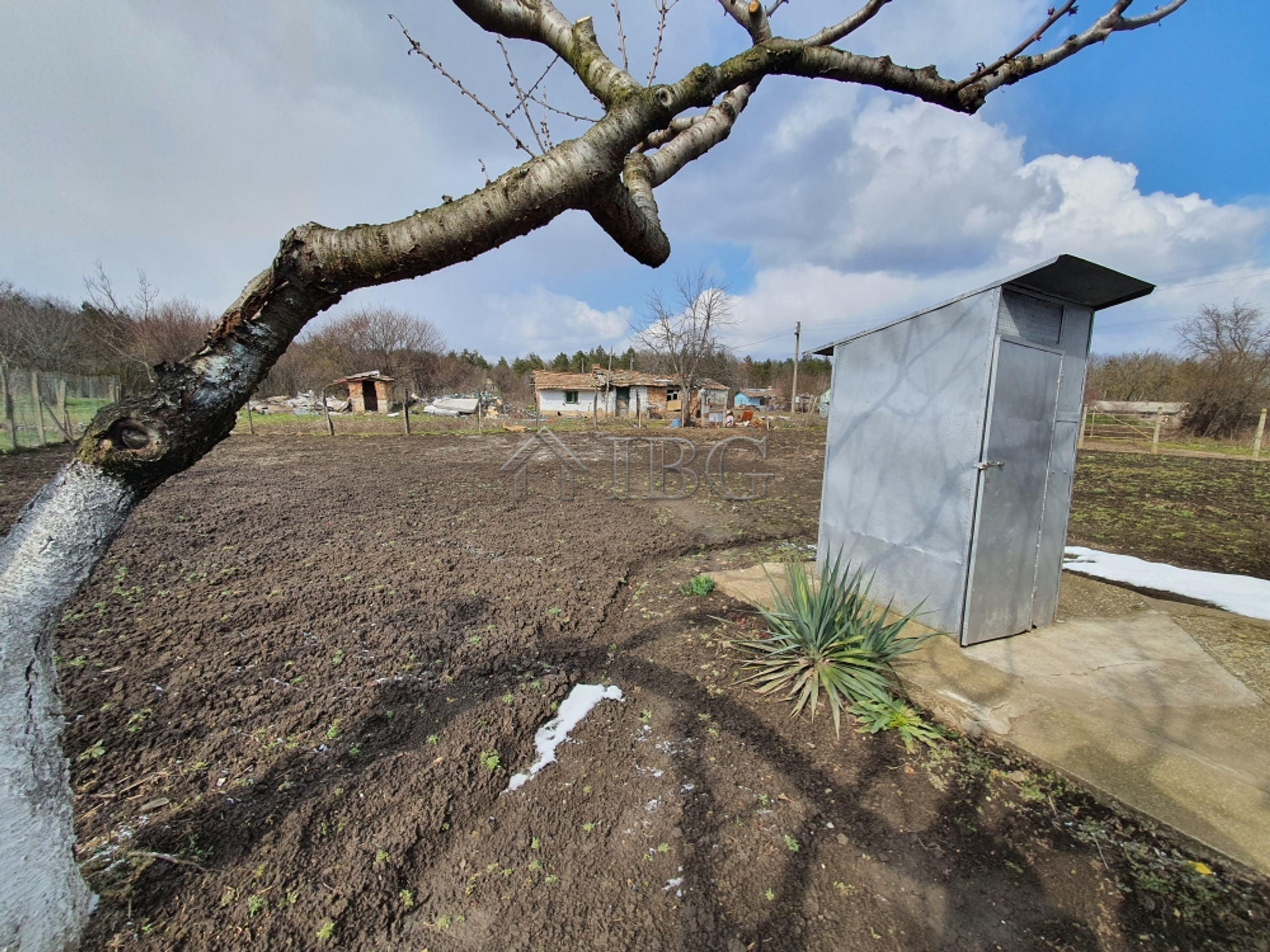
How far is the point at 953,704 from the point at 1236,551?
590 cm

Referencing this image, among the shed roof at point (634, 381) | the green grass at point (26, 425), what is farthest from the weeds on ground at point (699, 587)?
the shed roof at point (634, 381)

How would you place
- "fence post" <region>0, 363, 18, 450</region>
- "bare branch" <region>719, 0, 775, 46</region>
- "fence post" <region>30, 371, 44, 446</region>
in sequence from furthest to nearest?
"fence post" <region>30, 371, 44, 446</region>
"fence post" <region>0, 363, 18, 450</region>
"bare branch" <region>719, 0, 775, 46</region>

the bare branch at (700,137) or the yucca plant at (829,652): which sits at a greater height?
the bare branch at (700,137)

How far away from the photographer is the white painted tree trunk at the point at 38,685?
1.05m

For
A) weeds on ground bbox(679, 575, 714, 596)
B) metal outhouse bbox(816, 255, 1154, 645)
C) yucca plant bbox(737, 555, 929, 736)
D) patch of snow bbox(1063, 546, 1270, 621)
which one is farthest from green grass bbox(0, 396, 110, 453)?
patch of snow bbox(1063, 546, 1270, 621)

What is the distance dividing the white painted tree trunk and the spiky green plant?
289 cm

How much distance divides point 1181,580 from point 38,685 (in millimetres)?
7254

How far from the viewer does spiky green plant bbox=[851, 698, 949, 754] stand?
96.0 inches

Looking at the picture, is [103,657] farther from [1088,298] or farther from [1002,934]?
[1088,298]

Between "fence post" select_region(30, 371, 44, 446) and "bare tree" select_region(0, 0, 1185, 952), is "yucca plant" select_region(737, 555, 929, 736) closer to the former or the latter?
"bare tree" select_region(0, 0, 1185, 952)

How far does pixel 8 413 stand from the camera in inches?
412

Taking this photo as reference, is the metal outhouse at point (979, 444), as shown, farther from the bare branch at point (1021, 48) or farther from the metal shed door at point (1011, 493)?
the bare branch at point (1021, 48)

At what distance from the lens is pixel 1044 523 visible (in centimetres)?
334

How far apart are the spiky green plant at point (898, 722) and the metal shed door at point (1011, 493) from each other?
82cm
